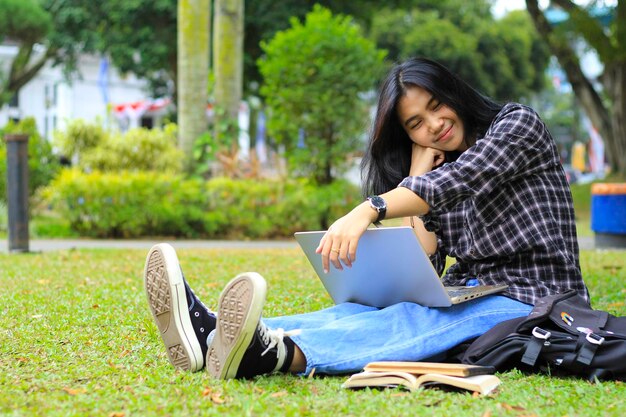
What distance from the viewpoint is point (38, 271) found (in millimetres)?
7230

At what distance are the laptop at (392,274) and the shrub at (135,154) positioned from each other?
9.15m

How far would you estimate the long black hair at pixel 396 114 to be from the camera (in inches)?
138

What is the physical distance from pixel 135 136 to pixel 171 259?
9738mm

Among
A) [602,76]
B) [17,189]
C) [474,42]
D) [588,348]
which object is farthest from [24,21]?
[588,348]

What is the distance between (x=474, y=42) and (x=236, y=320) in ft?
118

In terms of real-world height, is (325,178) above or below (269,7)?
below

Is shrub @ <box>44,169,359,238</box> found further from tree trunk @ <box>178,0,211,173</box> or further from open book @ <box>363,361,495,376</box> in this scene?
open book @ <box>363,361,495,376</box>

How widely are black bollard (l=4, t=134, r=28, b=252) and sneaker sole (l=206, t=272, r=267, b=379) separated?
6.49 meters

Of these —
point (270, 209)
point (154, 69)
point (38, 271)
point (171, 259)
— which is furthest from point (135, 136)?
point (154, 69)

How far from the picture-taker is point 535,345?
3205 millimetres

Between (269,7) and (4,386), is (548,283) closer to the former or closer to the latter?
(4,386)

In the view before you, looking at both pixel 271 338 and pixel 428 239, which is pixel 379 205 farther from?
→ pixel 428 239

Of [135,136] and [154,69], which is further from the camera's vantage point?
[154,69]

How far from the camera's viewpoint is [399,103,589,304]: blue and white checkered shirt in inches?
133
